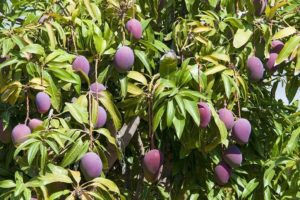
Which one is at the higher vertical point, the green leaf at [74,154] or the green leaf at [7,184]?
the green leaf at [74,154]

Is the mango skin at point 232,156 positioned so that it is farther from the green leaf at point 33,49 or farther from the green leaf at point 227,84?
the green leaf at point 33,49

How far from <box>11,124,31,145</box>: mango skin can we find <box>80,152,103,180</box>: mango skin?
162 millimetres

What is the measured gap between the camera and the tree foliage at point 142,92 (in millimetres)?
1562

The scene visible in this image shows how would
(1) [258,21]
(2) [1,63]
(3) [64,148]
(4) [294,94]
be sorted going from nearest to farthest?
(3) [64,148]
(2) [1,63]
(1) [258,21]
(4) [294,94]

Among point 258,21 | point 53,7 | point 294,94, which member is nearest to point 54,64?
point 53,7

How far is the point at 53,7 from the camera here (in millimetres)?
2014

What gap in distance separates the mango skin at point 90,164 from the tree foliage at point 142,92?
0.02m

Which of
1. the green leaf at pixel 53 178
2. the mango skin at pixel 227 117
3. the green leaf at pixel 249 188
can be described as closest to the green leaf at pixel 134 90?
the mango skin at pixel 227 117

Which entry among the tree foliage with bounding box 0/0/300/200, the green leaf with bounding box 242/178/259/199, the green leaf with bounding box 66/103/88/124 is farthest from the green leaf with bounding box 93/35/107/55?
the green leaf with bounding box 242/178/259/199

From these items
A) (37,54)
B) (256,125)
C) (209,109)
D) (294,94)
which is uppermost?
(37,54)

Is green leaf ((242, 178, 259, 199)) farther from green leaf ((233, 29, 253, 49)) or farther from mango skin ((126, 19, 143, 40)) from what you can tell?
mango skin ((126, 19, 143, 40))

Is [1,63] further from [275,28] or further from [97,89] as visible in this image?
[275,28]

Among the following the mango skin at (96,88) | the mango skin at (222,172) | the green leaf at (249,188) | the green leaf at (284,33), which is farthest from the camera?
the green leaf at (249,188)

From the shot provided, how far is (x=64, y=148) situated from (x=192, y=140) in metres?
0.38
